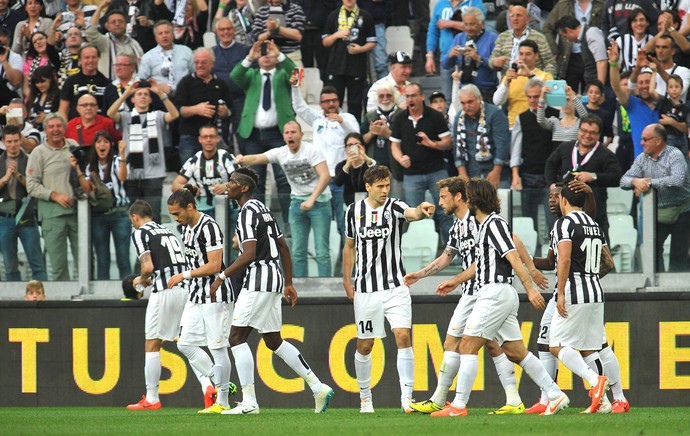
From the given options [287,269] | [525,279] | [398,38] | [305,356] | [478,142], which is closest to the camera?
[525,279]

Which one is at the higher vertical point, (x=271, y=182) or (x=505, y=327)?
(x=271, y=182)

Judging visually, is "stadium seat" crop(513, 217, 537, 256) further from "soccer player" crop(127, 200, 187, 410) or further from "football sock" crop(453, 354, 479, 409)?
"soccer player" crop(127, 200, 187, 410)

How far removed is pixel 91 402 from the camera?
15586 millimetres

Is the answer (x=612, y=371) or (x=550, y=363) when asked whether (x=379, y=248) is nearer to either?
(x=550, y=363)

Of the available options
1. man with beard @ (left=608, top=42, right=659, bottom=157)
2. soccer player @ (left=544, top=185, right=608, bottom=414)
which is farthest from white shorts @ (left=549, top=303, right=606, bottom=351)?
man with beard @ (left=608, top=42, right=659, bottom=157)

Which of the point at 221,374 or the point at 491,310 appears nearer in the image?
the point at 491,310

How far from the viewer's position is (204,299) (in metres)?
12.6

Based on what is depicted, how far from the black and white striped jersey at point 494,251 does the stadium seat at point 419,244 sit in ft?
10.8

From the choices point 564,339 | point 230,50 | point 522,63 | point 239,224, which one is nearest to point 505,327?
point 564,339

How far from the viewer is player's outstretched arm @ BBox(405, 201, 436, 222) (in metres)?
11.2

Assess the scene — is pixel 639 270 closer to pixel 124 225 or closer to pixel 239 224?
pixel 239 224

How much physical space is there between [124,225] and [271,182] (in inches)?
95.3

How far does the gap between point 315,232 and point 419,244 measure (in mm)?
1318

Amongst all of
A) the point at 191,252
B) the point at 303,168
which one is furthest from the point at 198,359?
the point at 303,168
